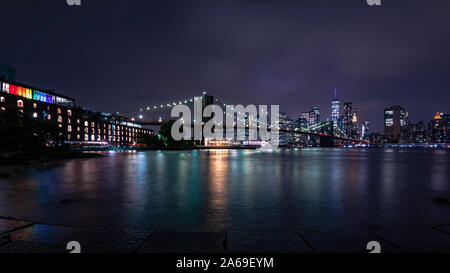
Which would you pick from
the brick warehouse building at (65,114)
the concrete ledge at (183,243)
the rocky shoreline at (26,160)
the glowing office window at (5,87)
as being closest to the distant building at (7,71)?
the brick warehouse building at (65,114)

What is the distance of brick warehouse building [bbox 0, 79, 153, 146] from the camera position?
85875 mm

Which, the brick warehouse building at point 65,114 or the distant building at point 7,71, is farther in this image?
the distant building at point 7,71

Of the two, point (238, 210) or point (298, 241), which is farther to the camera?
point (238, 210)

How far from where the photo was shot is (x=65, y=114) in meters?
107

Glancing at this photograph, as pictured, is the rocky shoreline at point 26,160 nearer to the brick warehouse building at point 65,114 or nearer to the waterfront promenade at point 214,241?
the waterfront promenade at point 214,241

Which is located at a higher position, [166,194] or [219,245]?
[219,245]

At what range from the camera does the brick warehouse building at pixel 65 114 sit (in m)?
85.9

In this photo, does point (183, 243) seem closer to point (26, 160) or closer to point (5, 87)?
point (26, 160)

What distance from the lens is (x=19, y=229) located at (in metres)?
5.80
